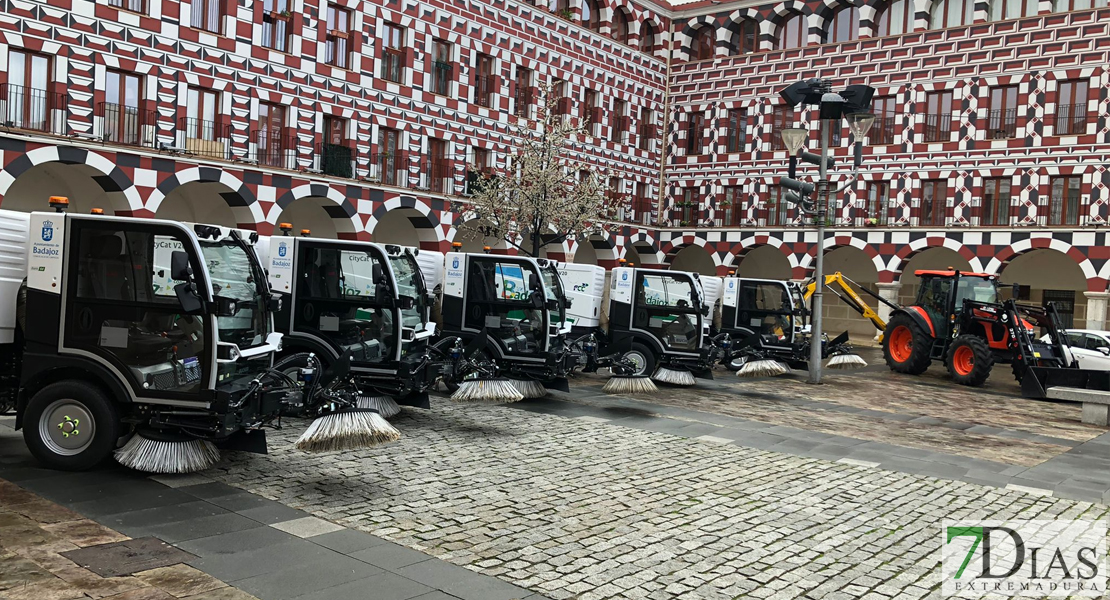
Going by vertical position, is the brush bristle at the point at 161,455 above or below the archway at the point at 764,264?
below

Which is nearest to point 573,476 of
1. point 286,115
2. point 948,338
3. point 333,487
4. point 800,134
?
point 333,487

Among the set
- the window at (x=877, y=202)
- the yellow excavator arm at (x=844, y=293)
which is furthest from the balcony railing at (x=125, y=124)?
the window at (x=877, y=202)

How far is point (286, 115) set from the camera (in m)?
24.0

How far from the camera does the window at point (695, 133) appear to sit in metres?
36.9

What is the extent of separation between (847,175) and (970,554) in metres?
28.7

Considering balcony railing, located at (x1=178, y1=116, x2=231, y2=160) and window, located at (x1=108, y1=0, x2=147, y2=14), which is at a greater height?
window, located at (x1=108, y1=0, x2=147, y2=14)

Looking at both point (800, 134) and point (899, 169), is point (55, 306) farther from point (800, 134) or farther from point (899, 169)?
point (899, 169)

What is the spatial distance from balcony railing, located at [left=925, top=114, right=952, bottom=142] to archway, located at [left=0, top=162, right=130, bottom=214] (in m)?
25.4

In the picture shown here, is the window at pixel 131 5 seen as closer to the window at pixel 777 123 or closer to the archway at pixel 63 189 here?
the archway at pixel 63 189

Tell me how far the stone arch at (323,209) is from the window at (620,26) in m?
14.9

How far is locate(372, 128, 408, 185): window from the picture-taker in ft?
87.0

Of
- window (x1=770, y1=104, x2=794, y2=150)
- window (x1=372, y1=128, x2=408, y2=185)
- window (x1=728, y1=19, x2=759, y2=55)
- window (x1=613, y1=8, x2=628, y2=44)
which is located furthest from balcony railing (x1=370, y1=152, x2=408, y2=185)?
window (x1=728, y1=19, x2=759, y2=55)

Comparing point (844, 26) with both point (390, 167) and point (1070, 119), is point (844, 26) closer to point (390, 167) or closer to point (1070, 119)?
point (1070, 119)

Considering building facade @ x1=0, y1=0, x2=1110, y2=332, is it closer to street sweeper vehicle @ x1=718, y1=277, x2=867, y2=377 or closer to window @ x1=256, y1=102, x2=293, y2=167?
window @ x1=256, y1=102, x2=293, y2=167
